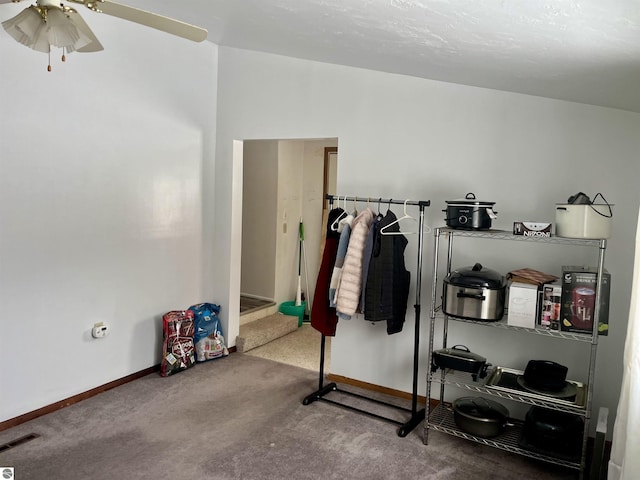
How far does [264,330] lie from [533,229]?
9.31ft

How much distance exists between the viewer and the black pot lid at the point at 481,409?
2.84 metres

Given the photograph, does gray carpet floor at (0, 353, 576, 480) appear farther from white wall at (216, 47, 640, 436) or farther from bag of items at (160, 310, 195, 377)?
white wall at (216, 47, 640, 436)

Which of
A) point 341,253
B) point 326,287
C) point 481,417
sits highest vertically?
point 341,253

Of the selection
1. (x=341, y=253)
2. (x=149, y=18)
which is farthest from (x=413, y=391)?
(x=149, y=18)

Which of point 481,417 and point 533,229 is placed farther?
point 481,417

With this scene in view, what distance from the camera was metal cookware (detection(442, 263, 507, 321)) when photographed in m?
→ 2.73

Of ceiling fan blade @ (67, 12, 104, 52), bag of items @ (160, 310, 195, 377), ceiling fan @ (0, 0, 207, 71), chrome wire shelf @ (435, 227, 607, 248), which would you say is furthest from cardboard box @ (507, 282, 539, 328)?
bag of items @ (160, 310, 195, 377)

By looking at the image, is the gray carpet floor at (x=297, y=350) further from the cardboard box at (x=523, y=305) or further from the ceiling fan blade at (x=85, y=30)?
the ceiling fan blade at (x=85, y=30)

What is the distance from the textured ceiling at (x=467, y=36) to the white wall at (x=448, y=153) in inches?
7.3

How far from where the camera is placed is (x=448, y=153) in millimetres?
3344

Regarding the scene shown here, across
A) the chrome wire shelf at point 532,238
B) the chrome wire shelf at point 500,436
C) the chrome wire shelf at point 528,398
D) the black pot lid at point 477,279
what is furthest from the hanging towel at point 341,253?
the chrome wire shelf at point 500,436

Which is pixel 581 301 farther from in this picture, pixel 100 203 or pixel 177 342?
pixel 100 203

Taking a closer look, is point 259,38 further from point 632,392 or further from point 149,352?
point 632,392

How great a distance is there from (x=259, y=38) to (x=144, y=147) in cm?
118
